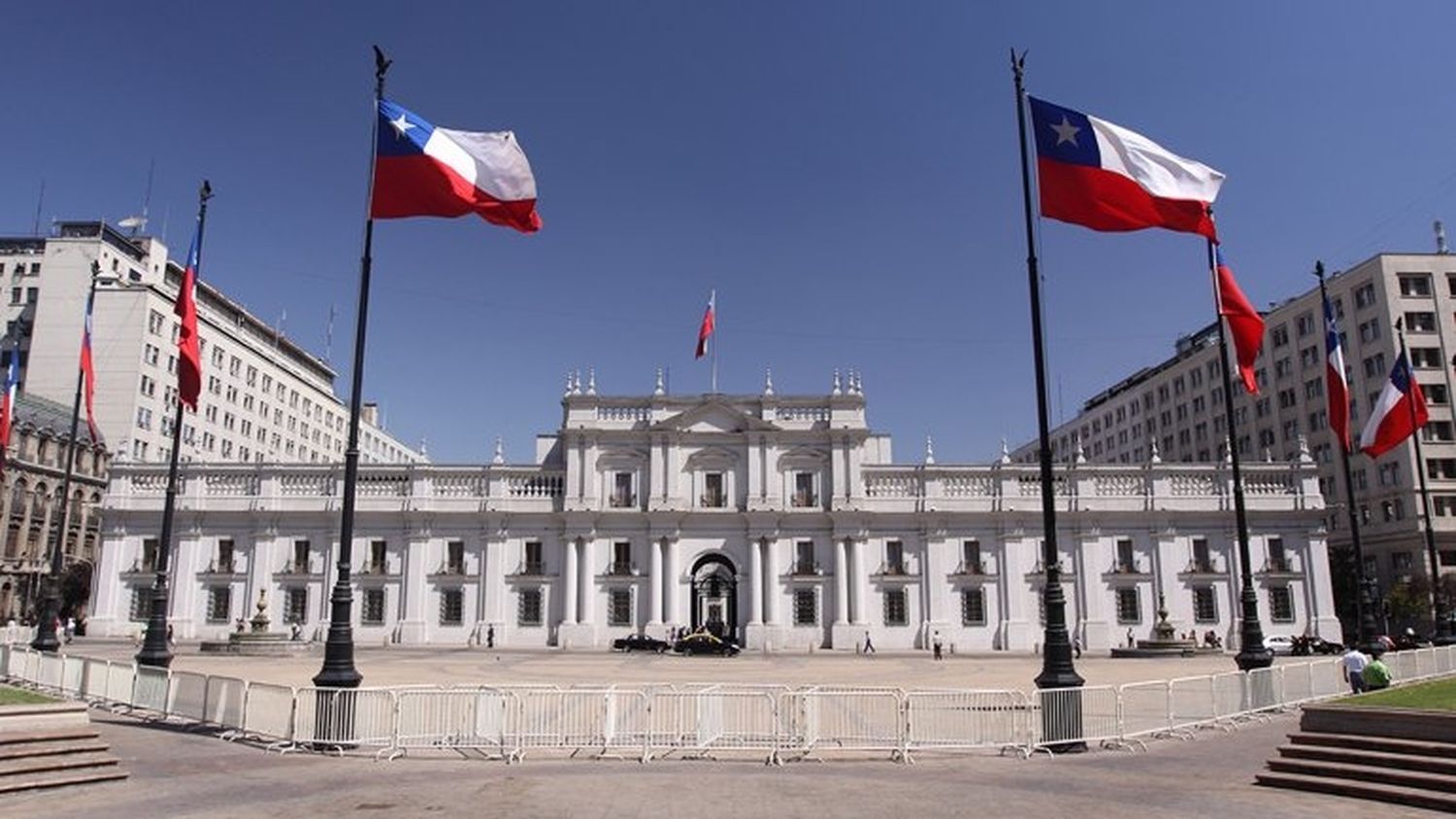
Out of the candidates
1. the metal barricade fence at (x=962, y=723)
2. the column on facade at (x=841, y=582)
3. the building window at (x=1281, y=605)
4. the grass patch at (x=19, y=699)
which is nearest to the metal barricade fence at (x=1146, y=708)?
the metal barricade fence at (x=962, y=723)

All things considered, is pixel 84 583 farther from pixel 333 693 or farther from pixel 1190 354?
pixel 1190 354

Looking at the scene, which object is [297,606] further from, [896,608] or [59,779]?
[59,779]

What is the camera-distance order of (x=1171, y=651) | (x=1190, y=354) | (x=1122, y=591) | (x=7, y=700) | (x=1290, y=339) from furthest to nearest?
(x=1190, y=354), (x=1290, y=339), (x=1122, y=591), (x=1171, y=651), (x=7, y=700)

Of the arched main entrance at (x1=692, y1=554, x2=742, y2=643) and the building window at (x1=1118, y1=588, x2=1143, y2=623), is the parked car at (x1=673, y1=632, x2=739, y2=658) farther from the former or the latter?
the building window at (x1=1118, y1=588, x2=1143, y2=623)

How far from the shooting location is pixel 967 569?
58.3m

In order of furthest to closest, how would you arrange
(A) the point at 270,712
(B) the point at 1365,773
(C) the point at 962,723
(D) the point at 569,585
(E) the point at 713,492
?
(E) the point at 713,492 → (D) the point at 569,585 → (A) the point at 270,712 → (C) the point at 962,723 → (B) the point at 1365,773

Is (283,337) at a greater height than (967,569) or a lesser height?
greater

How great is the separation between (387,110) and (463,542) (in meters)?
43.8

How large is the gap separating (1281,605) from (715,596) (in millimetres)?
33784

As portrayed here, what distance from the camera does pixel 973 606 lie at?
57969 millimetres

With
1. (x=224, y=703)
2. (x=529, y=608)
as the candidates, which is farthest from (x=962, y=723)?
(x=529, y=608)

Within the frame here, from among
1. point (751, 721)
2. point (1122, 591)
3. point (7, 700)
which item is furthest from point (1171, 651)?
point (7, 700)

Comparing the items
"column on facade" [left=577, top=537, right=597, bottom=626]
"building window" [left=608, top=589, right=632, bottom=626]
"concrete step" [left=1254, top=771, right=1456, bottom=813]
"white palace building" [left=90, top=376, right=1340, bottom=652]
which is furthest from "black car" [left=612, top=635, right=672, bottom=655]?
"concrete step" [left=1254, top=771, right=1456, bottom=813]

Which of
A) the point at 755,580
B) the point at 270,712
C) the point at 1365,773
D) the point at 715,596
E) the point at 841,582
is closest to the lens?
the point at 1365,773
